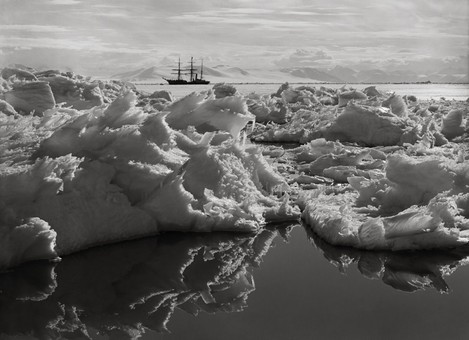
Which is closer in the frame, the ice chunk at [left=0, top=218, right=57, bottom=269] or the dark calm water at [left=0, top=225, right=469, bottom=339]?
the dark calm water at [left=0, top=225, right=469, bottom=339]

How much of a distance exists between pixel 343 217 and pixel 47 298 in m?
2.70

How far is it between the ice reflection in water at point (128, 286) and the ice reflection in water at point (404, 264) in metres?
0.69

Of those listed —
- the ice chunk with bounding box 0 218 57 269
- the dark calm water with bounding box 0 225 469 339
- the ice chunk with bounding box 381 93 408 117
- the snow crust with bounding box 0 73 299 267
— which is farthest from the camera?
the ice chunk with bounding box 381 93 408 117

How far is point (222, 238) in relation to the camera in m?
5.50

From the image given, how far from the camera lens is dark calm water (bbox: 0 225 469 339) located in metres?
3.61

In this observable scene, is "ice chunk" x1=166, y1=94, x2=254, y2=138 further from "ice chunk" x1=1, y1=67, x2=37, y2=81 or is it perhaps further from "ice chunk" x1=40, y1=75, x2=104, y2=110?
"ice chunk" x1=1, y1=67, x2=37, y2=81

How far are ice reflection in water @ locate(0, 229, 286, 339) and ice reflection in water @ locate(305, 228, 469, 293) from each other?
69 cm

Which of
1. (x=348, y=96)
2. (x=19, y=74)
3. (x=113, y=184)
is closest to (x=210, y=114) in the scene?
(x=113, y=184)

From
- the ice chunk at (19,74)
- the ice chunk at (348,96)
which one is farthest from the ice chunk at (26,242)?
the ice chunk at (348,96)

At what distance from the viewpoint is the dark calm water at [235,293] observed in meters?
3.61

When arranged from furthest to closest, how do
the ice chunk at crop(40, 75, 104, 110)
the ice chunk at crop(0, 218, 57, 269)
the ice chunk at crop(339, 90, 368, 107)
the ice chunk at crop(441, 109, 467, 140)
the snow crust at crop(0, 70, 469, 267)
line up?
the ice chunk at crop(339, 90, 368, 107) < the ice chunk at crop(441, 109, 467, 140) < the ice chunk at crop(40, 75, 104, 110) < the snow crust at crop(0, 70, 469, 267) < the ice chunk at crop(0, 218, 57, 269)

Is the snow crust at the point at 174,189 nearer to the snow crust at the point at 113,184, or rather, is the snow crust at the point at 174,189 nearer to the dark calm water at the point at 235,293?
the snow crust at the point at 113,184

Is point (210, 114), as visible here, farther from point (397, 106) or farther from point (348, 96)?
point (348, 96)

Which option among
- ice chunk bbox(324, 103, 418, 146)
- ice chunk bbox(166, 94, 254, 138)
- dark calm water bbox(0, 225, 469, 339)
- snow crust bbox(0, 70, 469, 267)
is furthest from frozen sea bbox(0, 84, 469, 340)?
ice chunk bbox(324, 103, 418, 146)
